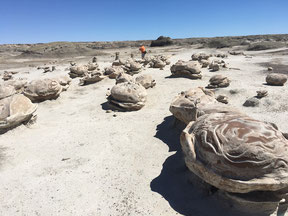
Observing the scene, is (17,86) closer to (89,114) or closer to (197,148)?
(89,114)

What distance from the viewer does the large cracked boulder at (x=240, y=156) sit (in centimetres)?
245

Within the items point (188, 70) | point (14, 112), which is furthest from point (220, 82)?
point (14, 112)

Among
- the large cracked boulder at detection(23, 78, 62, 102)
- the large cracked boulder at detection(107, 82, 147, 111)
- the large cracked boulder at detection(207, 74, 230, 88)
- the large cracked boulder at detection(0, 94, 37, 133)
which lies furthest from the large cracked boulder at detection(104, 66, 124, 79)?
the large cracked boulder at detection(0, 94, 37, 133)

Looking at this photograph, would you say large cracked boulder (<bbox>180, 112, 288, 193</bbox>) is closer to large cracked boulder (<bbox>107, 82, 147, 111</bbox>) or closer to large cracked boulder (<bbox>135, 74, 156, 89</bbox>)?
large cracked boulder (<bbox>107, 82, 147, 111</bbox>)

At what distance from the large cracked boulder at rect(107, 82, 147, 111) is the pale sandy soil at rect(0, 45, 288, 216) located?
0.25m

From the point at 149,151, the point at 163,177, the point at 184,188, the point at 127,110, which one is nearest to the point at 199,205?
the point at 184,188

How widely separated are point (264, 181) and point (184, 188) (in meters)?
1.33

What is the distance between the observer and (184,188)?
3.36 m

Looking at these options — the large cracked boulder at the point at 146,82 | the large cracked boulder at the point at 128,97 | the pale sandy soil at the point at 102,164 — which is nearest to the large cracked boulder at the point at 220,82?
the pale sandy soil at the point at 102,164

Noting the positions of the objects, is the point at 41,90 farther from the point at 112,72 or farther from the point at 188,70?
the point at 188,70

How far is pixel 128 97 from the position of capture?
22.5 feet

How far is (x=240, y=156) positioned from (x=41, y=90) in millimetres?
7629

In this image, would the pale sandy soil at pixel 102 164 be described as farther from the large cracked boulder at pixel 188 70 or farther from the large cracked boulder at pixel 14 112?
the large cracked boulder at pixel 188 70

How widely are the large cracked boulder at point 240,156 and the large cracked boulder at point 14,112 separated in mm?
4901
